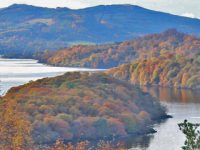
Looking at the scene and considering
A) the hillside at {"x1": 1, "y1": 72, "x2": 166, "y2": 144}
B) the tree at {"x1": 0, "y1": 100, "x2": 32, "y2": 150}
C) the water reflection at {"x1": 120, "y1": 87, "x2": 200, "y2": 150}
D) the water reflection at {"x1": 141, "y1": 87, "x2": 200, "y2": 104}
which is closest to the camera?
the tree at {"x1": 0, "y1": 100, "x2": 32, "y2": 150}

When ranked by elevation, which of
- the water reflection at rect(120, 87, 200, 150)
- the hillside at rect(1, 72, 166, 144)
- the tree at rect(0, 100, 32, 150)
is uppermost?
the tree at rect(0, 100, 32, 150)

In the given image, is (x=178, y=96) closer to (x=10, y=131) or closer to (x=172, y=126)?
(x=172, y=126)

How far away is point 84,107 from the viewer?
127062 millimetres

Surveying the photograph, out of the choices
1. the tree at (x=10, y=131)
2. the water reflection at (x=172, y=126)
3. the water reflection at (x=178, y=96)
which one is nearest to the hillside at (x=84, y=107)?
the water reflection at (x=172, y=126)

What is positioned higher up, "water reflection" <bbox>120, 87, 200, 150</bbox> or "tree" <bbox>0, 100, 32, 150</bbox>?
"tree" <bbox>0, 100, 32, 150</bbox>

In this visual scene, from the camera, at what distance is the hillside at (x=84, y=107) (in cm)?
11338

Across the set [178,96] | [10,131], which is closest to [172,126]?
[178,96]

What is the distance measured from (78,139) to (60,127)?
4811 mm

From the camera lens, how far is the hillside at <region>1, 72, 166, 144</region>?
11338 centimetres

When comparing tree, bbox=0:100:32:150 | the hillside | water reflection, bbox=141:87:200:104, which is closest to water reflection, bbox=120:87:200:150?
water reflection, bbox=141:87:200:104

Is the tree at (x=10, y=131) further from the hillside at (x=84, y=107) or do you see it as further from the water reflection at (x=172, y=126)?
the hillside at (x=84, y=107)

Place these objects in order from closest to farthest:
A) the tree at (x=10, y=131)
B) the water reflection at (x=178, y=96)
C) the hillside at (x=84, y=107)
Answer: the tree at (x=10, y=131) → the hillside at (x=84, y=107) → the water reflection at (x=178, y=96)

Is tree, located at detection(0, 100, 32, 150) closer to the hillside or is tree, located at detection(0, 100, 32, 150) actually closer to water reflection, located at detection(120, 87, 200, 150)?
water reflection, located at detection(120, 87, 200, 150)

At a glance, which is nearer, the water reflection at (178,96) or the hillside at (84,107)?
the hillside at (84,107)
